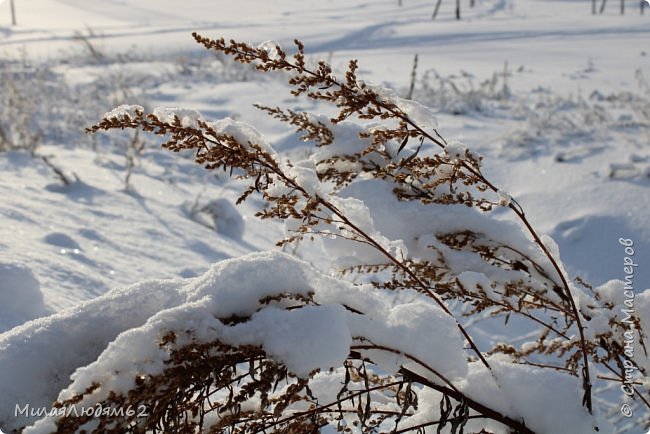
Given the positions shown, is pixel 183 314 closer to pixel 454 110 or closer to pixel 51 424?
pixel 51 424

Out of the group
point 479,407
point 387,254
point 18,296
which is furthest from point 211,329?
point 18,296

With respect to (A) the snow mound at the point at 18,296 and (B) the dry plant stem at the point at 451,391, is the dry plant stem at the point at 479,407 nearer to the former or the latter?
(B) the dry plant stem at the point at 451,391

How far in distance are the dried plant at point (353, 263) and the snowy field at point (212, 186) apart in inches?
2.3

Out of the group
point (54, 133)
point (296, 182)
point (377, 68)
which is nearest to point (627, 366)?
point (296, 182)

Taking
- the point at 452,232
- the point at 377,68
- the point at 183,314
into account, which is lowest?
the point at 377,68

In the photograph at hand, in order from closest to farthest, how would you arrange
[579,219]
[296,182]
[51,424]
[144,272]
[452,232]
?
[51,424], [296,182], [452,232], [144,272], [579,219]

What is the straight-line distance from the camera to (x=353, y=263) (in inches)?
59.5

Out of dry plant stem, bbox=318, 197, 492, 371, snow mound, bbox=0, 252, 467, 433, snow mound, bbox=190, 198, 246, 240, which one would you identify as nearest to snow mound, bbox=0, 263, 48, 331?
snow mound, bbox=0, 252, 467, 433

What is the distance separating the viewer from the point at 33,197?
384 centimetres

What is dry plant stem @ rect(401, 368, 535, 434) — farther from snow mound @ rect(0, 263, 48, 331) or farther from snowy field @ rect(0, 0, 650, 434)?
snow mound @ rect(0, 263, 48, 331)

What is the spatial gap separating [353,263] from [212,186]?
455 cm

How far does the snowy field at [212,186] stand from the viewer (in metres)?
1.12

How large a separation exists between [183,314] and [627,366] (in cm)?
121

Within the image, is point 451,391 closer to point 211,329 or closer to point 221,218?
point 211,329
